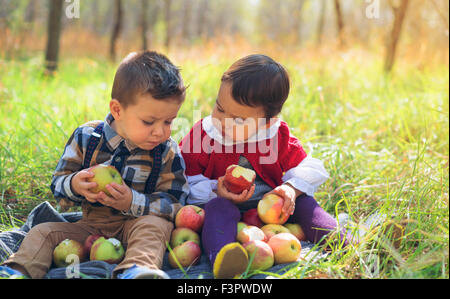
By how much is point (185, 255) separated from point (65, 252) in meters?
0.55

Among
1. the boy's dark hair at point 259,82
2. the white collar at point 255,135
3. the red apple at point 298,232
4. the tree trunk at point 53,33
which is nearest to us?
the boy's dark hair at point 259,82

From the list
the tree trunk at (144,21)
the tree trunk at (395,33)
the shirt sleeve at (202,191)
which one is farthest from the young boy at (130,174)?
the tree trunk at (144,21)

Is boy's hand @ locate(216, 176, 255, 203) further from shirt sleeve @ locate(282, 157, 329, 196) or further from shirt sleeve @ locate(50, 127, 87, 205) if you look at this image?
shirt sleeve @ locate(50, 127, 87, 205)

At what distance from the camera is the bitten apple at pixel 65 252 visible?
6.30 feet

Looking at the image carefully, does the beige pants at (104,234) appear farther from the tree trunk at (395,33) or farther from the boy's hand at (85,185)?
the tree trunk at (395,33)

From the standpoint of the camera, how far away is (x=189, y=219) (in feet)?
7.00

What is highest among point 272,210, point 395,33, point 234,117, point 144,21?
point 144,21

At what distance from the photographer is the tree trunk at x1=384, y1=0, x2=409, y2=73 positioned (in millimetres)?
5996

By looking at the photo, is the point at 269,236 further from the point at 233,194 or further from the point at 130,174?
the point at 130,174

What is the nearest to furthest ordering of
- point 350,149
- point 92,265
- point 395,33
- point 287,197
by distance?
point 92,265 < point 287,197 < point 350,149 < point 395,33

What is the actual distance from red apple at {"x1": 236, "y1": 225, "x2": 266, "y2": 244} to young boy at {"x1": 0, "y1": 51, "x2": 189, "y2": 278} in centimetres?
36

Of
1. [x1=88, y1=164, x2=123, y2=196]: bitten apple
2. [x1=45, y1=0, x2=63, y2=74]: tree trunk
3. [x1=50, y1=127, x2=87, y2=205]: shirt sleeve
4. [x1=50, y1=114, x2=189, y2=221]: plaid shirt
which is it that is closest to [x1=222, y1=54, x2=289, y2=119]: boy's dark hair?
[x1=50, y1=114, x2=189, y2=221]: plaid shirt

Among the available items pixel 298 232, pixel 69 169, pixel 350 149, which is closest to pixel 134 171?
pixel 69 169

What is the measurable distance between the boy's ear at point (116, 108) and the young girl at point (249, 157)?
0.51 metres
